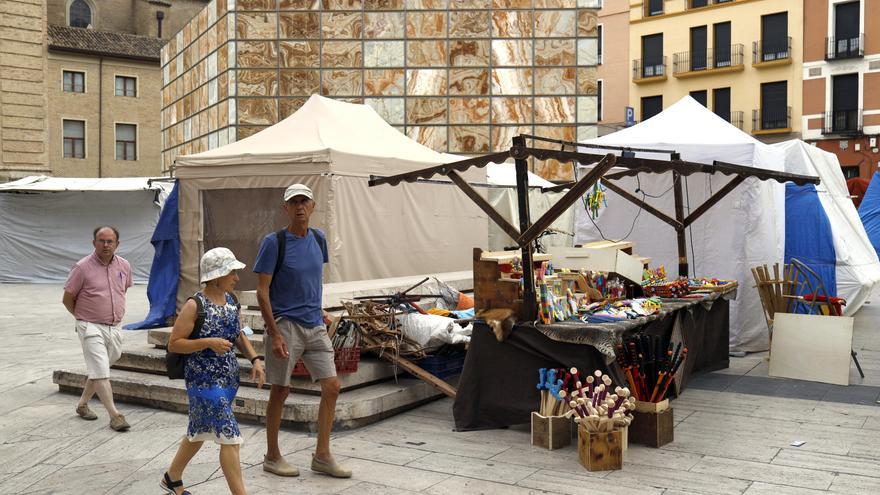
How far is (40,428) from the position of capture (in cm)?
668

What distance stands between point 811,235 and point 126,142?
34361 mm

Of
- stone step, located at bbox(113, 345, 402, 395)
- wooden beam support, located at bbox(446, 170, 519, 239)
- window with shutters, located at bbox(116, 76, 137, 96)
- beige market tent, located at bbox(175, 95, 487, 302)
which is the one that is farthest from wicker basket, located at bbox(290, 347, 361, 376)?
window with shutters, located at bbox(116, 76, 137, 96)

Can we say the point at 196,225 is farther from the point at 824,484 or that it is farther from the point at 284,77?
the point at 824,484

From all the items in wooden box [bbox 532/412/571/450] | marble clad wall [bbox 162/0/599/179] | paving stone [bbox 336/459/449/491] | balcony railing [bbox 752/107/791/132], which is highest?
balcony railing [bbox 752/107/791/132]

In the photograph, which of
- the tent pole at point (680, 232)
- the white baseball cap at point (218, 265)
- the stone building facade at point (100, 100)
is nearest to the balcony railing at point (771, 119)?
the stone building facade at point (100, 100)

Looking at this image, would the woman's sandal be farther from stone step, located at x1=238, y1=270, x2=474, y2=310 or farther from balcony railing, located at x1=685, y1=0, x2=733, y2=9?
balcony railing, located at x1=685, y1=0, x2=733, y2=9

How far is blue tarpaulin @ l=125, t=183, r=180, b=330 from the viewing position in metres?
11.6

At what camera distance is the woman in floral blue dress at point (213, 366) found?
4.42 metres

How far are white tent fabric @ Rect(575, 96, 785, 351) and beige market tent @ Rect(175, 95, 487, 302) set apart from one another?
2.51 meters

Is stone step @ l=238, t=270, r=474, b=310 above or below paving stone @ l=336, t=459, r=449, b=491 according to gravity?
above

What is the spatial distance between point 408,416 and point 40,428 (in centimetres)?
285

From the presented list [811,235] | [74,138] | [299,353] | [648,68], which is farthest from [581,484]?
[74,138]

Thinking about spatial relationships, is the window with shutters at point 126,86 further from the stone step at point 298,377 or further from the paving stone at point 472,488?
the paving stone at point 472,488

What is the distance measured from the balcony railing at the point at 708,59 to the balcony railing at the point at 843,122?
454 cm
